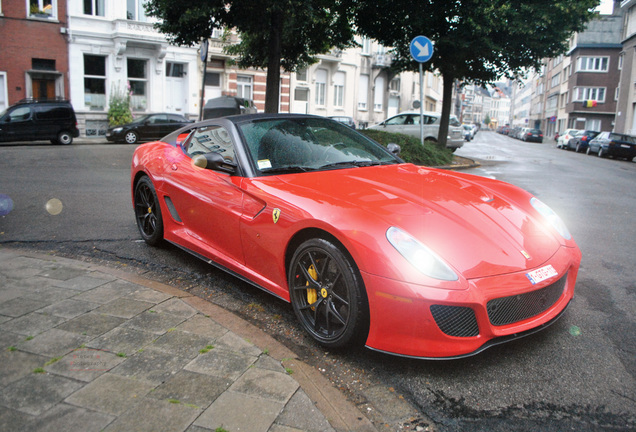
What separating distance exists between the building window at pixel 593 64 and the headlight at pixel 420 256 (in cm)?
6086

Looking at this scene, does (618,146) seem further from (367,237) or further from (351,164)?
(367,237)

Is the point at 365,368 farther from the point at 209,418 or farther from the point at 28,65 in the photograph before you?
the point at 28,65

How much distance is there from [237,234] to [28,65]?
24216mm

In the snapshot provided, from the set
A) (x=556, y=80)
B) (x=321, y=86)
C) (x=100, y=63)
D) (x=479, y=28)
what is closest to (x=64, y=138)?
(x=100, y=63)

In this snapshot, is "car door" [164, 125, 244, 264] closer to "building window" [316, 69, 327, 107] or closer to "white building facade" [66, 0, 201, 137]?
"white building facade" [66, 0, 201, 137]

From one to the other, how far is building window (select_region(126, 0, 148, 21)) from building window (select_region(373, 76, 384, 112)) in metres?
19.0

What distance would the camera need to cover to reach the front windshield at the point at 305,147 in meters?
3.67

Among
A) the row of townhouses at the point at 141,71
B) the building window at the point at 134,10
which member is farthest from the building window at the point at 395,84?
the building window at the point at 134,10

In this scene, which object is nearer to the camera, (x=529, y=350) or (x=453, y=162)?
(x=529, y=350)

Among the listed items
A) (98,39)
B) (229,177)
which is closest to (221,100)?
(98,39)

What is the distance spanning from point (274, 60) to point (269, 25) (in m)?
1.15

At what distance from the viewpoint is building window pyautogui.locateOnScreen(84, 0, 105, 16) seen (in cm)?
2420

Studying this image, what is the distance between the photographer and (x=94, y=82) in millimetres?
24953

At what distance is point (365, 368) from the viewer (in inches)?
107
